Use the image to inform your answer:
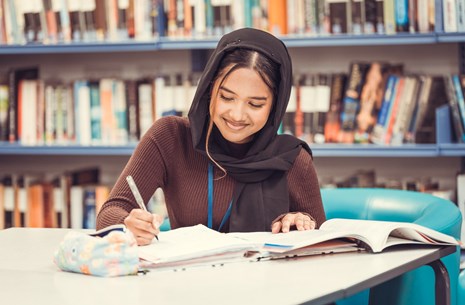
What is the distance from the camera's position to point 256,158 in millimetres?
2123

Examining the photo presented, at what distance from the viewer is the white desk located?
1407 mm

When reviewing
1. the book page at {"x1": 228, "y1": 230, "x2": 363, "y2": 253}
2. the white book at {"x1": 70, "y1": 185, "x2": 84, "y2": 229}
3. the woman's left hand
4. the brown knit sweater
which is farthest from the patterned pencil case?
the white book at {"x1": 70, "y1": 185, "x2": 84, "y2": 229}

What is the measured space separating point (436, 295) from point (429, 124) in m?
1.58

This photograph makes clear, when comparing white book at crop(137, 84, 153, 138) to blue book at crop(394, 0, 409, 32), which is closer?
blue book at crop(394, 0, 409, 32)

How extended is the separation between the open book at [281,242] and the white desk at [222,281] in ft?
0.07

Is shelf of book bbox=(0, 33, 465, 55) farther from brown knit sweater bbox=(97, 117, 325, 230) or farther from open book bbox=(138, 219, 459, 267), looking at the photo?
open book bbox=(138, 219, 459, 267)

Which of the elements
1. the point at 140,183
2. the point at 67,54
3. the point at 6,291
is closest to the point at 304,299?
the point at 6,291

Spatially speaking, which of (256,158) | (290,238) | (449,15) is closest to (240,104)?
(256,158)

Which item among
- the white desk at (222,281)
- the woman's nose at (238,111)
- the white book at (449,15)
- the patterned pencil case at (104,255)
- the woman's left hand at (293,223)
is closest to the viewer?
the white desk at (222,281)

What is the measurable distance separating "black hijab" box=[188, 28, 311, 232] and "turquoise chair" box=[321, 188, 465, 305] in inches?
10.7

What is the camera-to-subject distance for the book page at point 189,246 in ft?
5.38

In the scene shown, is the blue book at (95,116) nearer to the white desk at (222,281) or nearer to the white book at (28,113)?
the white book at (28,113)

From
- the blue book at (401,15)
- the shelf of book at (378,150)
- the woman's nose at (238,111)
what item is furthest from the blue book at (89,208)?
the woman's nose at (238,111)

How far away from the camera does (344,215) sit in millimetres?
2359
